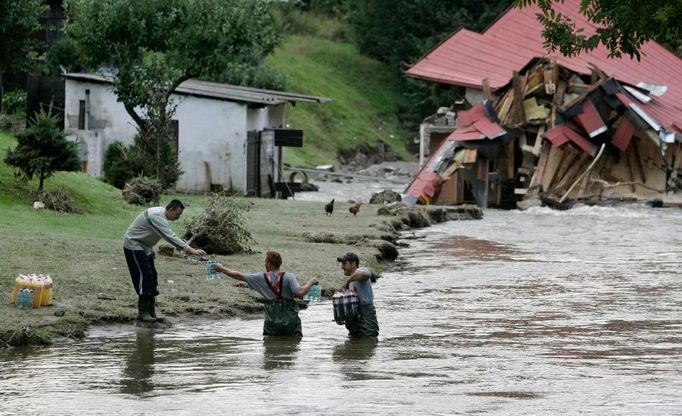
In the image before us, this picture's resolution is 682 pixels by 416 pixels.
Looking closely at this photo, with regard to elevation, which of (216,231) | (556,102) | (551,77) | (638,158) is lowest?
(216,231)

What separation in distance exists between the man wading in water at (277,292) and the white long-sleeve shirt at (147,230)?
0.94m

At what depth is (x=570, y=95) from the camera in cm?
4619

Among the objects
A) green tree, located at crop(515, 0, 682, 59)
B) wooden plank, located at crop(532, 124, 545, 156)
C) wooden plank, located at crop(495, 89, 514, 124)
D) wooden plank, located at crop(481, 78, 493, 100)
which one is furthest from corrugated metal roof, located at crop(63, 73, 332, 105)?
green tree, located at crop(515, 0, 682, 59)

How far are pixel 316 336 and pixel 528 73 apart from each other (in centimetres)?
3109

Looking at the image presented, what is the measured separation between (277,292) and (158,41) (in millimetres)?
22315

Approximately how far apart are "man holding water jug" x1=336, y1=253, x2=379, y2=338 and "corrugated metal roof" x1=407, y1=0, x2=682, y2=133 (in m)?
32.4

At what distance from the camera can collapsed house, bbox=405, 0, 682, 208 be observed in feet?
149

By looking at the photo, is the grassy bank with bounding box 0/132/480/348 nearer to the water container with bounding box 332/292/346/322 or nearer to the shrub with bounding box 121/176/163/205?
the shrub with bounding box 121/176/163/205

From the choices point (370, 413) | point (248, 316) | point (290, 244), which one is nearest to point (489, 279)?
point (290, 244)

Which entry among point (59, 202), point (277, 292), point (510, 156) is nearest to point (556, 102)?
point (510, 156)

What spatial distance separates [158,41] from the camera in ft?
124

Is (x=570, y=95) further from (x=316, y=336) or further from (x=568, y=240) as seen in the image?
(x=316, y=336)

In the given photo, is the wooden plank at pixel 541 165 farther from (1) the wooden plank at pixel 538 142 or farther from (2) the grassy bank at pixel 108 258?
(2) the grassy bank at pixel 108 258

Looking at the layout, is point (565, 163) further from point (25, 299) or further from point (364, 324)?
point (25, 299)
